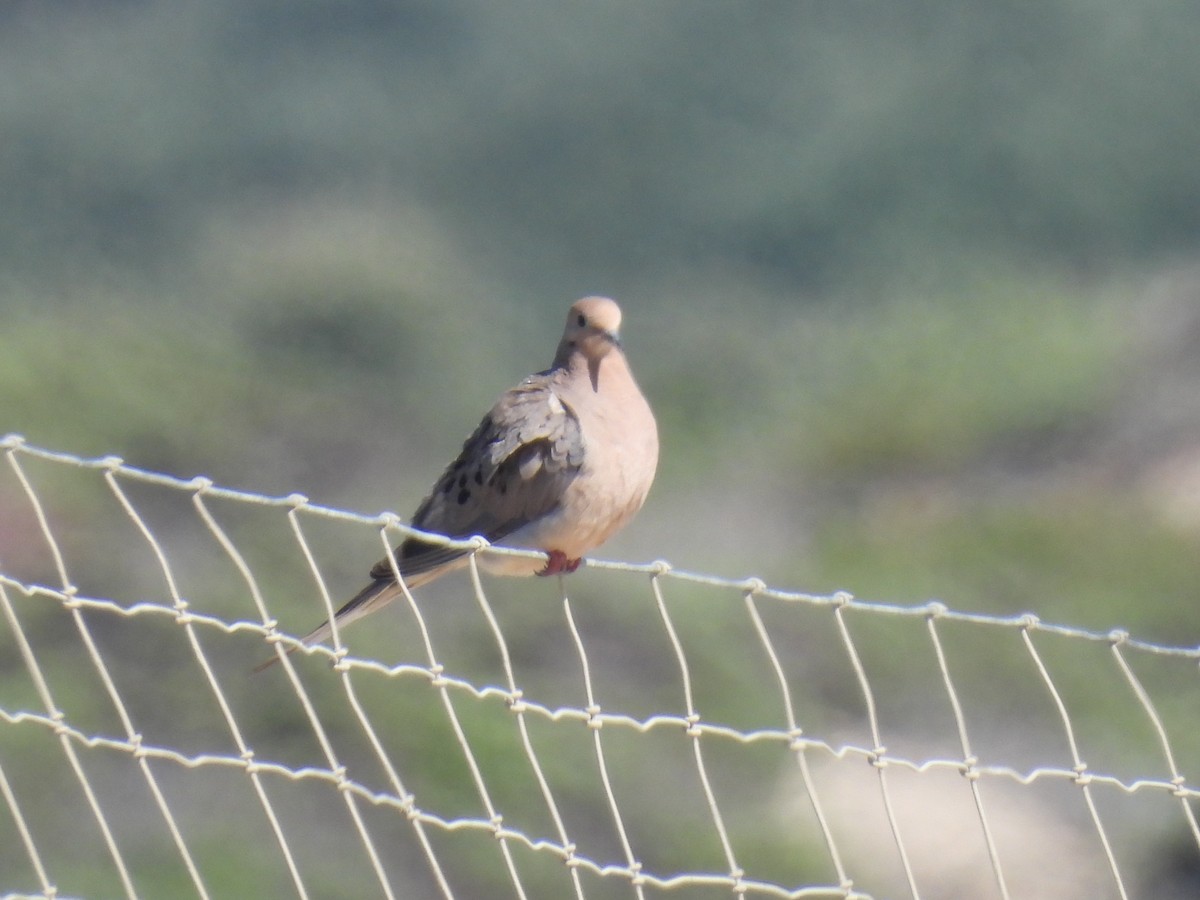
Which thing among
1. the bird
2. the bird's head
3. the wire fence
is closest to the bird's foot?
the bird

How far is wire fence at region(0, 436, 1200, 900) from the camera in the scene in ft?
17.0

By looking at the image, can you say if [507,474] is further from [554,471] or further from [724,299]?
[724,299]

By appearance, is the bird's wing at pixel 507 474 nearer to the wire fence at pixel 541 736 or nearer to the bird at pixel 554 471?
the bird at pixel 554 471

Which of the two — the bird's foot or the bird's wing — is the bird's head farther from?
the bird's foot

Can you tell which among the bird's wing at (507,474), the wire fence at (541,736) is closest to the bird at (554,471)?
the bird's wing at (507,474)

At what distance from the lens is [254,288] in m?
7.95

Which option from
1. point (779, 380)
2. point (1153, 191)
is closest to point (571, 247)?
point (779, 380)

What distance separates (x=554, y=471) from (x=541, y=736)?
9.97 ft

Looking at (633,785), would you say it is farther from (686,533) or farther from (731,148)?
(731,148)

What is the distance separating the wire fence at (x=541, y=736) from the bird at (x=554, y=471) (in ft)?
5.11

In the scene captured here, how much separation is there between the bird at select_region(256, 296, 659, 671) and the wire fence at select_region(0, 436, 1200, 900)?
156 centimetres

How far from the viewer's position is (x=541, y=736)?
590 centimetres

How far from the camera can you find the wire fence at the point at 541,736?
17.0 feet

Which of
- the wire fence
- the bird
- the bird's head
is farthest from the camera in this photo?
the wire fence
